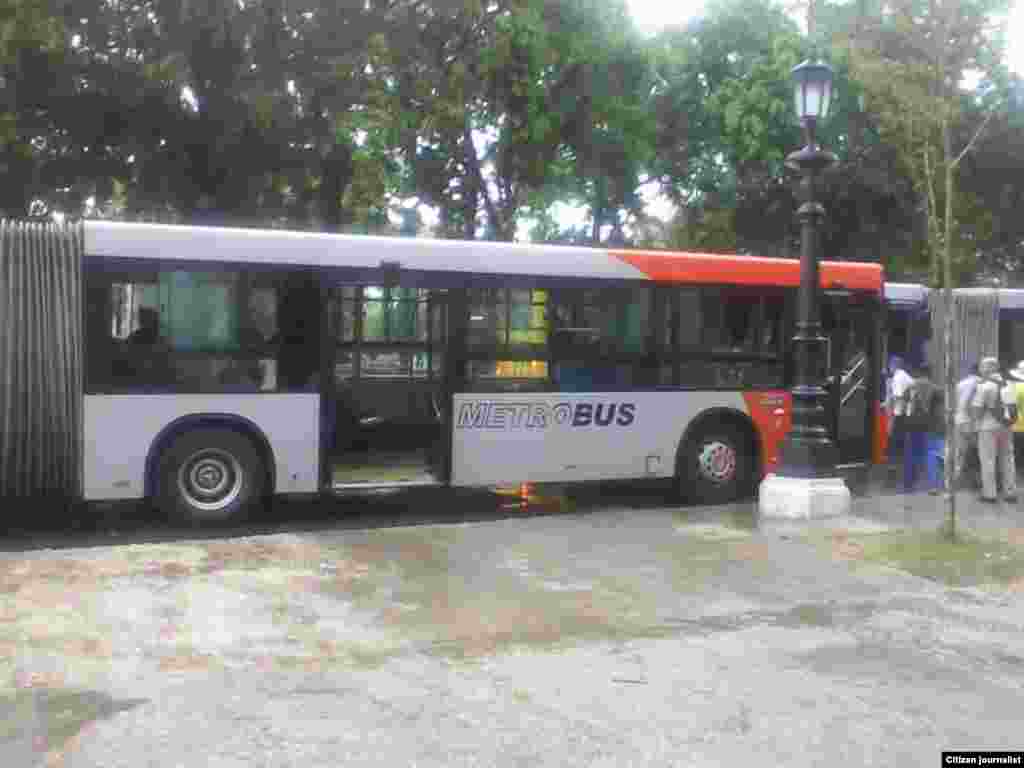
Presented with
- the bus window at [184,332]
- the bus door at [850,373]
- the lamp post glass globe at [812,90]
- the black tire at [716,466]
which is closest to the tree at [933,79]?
the lamp post glass globe at [812,90]

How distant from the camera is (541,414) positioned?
40.1ft

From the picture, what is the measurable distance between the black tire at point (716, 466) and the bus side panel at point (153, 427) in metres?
4.10

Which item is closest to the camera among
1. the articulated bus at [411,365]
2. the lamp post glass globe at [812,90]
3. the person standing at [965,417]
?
the articulated bus at [411,365]

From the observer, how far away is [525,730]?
5246 mm

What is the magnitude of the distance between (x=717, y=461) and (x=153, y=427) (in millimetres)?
5958

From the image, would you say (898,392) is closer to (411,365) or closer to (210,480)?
(411,365)

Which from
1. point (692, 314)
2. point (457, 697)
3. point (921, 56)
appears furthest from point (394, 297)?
point (457, 697)

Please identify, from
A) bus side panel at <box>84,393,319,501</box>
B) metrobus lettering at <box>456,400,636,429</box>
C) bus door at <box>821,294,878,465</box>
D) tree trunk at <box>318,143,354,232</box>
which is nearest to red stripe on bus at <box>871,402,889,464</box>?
bus door at <box>821,294,878,465</box>

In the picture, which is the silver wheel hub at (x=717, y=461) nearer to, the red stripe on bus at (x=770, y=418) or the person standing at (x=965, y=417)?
the red stripe on bus at (x=770, y=418)

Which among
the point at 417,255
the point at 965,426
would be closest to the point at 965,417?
the point at 965,426

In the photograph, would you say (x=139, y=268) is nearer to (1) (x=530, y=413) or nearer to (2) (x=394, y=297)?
(2) (x=394, y=297)

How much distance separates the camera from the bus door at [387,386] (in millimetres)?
11438

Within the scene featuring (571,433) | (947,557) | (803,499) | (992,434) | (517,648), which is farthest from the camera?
(992,434)

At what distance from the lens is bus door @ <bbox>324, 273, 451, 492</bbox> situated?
1144 cm
